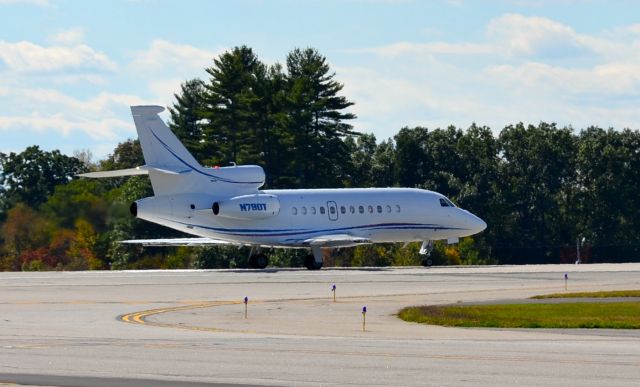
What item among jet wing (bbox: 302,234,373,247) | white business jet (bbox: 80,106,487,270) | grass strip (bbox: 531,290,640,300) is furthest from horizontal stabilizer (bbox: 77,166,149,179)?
grass strip (bbox: 531,290,640,300)

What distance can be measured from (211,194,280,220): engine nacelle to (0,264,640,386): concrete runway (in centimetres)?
978

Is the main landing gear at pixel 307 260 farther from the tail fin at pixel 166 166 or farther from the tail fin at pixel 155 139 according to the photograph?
the tail fin at pixel 155 139

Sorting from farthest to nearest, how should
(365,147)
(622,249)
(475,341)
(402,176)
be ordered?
(365,147) < (402,176) < (622,249) < (475,341)

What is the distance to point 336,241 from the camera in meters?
61.8

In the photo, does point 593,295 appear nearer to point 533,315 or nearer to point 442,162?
point 533,315

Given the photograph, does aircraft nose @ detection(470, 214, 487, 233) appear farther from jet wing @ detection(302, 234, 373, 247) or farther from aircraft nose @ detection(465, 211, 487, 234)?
jet wing @ detection(302, 234, 373, 247)

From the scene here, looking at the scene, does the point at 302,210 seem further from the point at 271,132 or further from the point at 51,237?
the point at 271,132

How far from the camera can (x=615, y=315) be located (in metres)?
33.5

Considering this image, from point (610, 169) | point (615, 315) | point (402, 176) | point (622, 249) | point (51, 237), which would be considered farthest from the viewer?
point (402, 176)

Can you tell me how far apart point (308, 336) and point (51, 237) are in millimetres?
34926

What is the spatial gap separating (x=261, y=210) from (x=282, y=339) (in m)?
33.6

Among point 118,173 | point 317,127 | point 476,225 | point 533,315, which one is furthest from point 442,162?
point 533,315

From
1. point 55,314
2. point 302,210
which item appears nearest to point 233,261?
point 302,210

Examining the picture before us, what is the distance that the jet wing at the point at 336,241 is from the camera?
61625 mm
